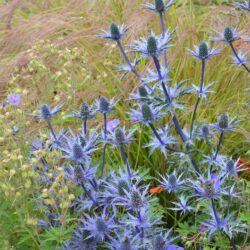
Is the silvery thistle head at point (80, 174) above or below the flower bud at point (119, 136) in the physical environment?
below

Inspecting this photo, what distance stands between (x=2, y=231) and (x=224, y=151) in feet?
3.17

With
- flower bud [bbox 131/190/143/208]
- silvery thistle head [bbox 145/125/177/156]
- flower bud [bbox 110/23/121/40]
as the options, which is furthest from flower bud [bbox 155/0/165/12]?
flower bud [bbox 131/190/143/208]

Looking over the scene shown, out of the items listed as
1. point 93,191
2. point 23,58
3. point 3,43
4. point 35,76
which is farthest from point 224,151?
point 3,43

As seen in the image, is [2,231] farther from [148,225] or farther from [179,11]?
[179,11]

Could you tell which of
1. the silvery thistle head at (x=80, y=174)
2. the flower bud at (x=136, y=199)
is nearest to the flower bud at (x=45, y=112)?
the silvery thistle head at (x=80, y=174)

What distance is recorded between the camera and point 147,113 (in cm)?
180

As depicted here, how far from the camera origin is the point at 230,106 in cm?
241

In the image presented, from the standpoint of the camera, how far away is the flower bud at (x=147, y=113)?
5.89 feet

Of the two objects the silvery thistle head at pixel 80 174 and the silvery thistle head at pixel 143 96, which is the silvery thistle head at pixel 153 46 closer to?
the silvery thistle head at pixel 143 96

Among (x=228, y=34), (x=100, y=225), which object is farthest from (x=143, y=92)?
(x=100, y=225)

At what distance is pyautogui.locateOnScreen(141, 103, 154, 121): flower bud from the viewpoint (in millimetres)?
1795

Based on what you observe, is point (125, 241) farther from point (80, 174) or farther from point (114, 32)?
point (114, 32)

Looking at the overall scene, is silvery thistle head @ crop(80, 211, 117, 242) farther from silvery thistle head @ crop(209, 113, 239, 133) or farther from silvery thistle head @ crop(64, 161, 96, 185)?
silvery thistle head @ crop(209, 113, 239, 133)

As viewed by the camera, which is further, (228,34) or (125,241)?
(228,34)
